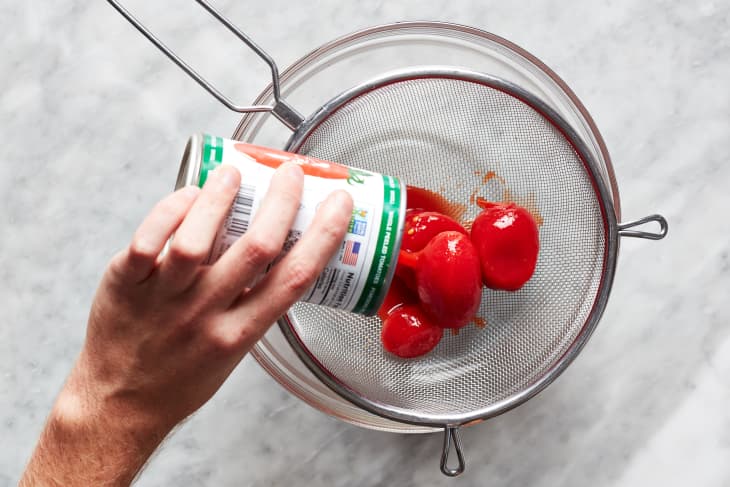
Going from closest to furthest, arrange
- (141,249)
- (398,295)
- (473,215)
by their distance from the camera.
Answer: (141,249)
(398,295)
(473,215)

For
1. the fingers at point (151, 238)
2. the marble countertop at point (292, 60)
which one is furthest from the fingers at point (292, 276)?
the marble countertop at point (292, 60)

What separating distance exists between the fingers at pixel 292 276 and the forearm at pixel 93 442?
20cm

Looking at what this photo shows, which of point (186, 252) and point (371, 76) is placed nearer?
point (186, 252)

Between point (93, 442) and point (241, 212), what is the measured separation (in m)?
0.36

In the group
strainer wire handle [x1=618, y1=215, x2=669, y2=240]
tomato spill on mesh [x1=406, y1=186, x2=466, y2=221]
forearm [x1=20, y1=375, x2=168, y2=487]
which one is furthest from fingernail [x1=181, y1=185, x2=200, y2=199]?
strainer wire handle [x1=618, y1=215, x2=669, y2=240]

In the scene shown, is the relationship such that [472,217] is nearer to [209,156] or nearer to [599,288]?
[599,288]

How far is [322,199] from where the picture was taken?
772mm

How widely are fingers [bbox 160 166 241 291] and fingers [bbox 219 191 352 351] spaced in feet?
0.23

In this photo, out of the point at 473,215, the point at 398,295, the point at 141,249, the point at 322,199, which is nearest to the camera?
the point at 141,249

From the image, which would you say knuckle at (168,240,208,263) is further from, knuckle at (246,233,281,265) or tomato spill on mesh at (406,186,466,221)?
tomato spill on mesh at (406,186,466,221)

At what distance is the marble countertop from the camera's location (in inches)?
47.9

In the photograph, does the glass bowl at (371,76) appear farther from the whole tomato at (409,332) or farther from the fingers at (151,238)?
the fingers at (151,238)

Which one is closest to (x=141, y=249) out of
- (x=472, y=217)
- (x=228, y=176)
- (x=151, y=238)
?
(x=151, y=238)

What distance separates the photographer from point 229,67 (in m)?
1.22
